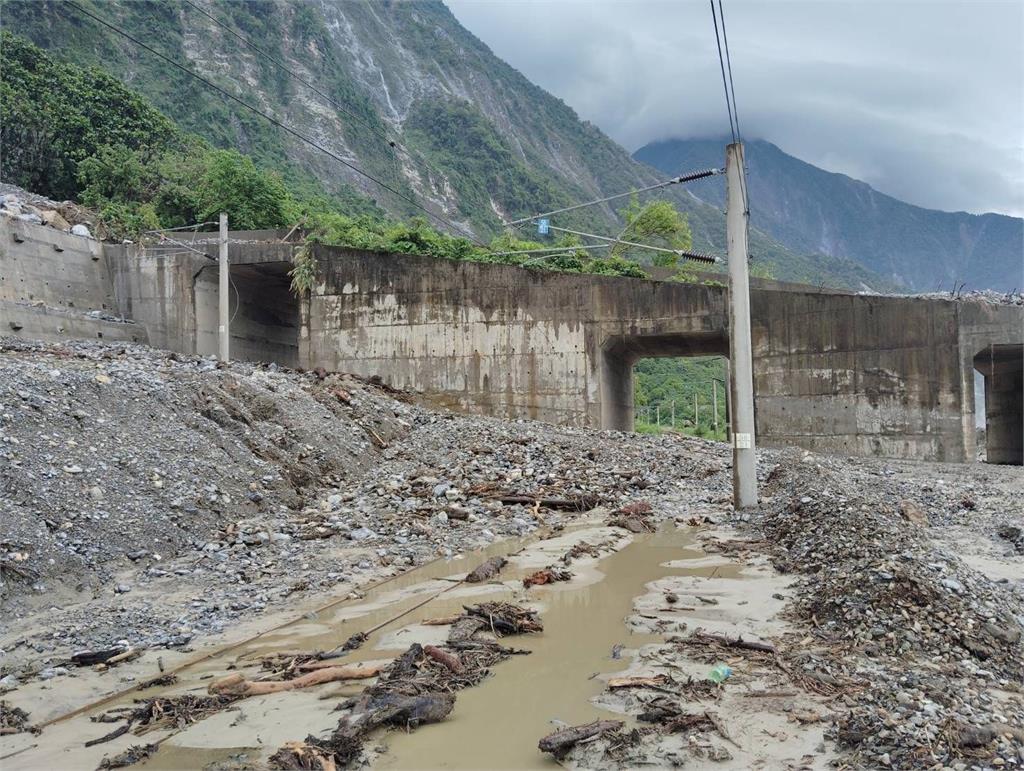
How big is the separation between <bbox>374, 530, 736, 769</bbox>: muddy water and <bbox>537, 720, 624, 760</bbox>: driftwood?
6 centimetres

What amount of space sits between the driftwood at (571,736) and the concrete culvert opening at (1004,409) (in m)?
21.2

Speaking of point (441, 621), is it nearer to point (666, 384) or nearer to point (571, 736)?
point (571, 736)

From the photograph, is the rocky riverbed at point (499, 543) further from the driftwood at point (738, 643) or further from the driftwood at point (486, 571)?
the driftwood at point (486, 571)

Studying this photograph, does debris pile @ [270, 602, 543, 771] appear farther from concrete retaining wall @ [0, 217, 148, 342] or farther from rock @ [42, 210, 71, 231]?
Answer: rock @ [42, 210, 71, 231]

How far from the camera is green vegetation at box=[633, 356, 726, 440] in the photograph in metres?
49.4

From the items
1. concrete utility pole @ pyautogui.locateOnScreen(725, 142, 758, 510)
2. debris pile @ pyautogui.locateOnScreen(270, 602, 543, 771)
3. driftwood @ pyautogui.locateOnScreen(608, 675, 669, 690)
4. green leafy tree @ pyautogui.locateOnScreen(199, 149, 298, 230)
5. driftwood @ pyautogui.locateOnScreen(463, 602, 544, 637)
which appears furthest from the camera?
green leafy tree @ pyautogui.locateOnScreen(199, 149, 298, 230)

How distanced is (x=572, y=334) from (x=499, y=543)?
11.0 metres

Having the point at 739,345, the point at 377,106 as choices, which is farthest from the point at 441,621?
the point at 377,106

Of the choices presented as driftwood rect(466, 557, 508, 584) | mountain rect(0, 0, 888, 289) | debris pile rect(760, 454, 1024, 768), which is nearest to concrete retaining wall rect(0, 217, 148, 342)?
mountain rect(0, 0, 888, 289)

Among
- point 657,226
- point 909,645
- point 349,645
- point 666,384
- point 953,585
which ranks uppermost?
point 657,226

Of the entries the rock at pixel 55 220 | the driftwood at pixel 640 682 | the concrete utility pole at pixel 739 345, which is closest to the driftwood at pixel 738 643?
the driftwood at pixel 640 682

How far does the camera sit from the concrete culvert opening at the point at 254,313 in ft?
77.0

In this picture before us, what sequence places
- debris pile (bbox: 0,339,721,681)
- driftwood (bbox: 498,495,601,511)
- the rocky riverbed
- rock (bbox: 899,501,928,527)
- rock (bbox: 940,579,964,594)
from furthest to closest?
driftwood (bbox: 498,495,601,511) < rock (bbox: 899,501,928,527) < debris pile (bbox: 0,339,721,681) < rock (bbox: 940,579,964,594) < the rocky riverbed

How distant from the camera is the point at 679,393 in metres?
54.9
